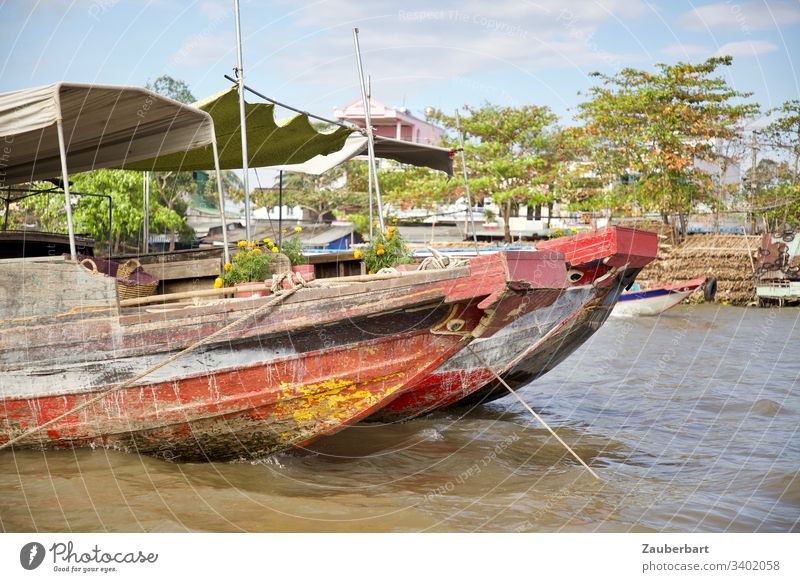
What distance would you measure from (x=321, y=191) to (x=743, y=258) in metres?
15.8

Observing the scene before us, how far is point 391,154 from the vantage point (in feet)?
31.0

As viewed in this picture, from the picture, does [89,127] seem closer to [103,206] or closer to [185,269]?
[185,269]

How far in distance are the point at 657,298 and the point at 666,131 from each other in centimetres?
579

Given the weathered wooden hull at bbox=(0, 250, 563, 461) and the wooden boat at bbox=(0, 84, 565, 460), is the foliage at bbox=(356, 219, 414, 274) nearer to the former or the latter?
the wooden boat at bbox=(0, 84, 565, 460)

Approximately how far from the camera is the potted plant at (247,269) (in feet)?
18.0

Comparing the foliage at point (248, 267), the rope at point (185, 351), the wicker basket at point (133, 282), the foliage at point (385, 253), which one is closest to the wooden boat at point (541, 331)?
the foliage at point (385, 253)

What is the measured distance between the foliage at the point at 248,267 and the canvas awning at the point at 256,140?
88.3 inches

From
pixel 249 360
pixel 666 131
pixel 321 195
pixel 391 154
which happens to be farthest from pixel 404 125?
pixel 249 360

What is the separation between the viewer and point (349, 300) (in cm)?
494

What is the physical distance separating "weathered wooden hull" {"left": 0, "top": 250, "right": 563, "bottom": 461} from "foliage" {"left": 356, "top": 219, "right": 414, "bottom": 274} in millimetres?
1748

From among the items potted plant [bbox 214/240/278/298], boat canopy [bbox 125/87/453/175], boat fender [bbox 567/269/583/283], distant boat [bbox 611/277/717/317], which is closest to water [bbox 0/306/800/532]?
potted plant [bbox 214/240/278/298]

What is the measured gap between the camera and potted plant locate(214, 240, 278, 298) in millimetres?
Answer: 5496

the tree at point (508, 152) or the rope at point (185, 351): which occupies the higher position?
the tree at point (508, 152)

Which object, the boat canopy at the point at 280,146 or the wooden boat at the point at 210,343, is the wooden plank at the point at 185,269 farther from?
the boat canopy at the point at 280,146
